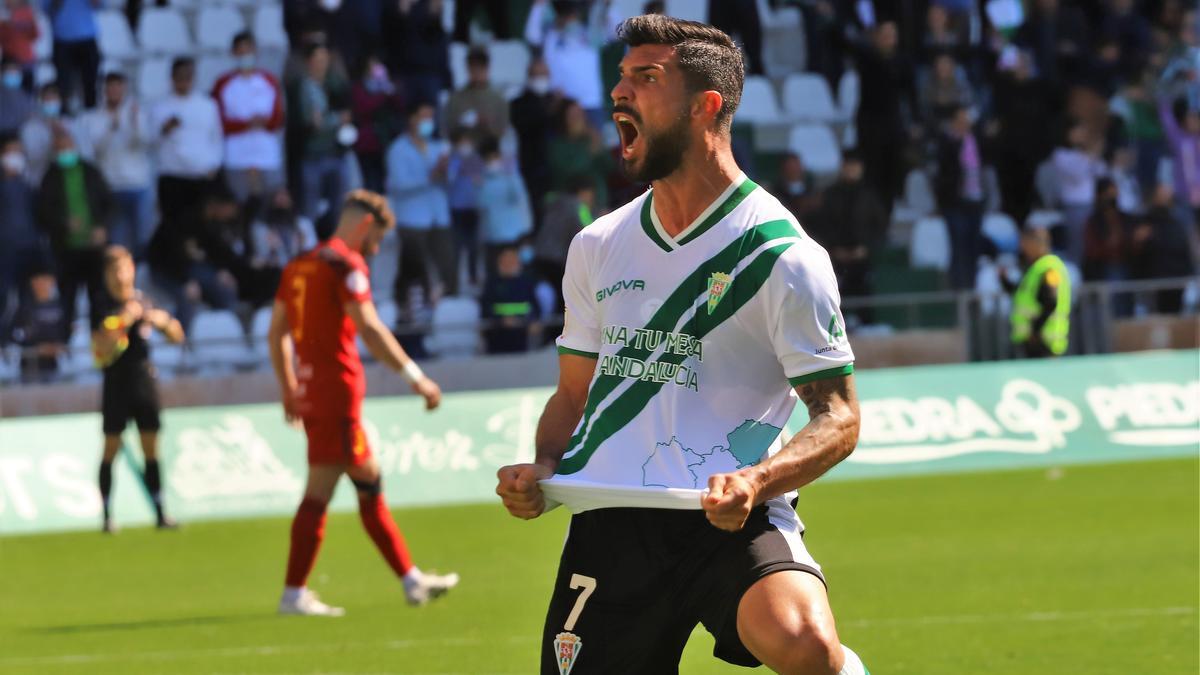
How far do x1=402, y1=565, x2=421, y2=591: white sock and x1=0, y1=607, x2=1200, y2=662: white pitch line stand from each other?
1235 millimetres

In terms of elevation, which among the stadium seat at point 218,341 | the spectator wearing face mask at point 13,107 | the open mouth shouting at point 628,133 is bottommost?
the stadium seat at point 218,341

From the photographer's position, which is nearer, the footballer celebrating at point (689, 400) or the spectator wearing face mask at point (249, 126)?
the footballer celebrating at point (689, 400)

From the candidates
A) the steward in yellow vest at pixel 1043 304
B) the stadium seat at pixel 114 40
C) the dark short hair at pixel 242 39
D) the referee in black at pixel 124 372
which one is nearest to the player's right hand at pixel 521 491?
the referee in black at pixel 124 372

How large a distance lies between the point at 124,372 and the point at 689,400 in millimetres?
12696

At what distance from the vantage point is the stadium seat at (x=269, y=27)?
24062 millimetres

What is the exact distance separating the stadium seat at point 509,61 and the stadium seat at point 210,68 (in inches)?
127

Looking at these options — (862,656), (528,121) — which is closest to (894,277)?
(528,121)

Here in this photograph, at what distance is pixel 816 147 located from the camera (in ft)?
81.9

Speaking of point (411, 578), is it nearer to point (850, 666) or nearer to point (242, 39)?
point (850, 666)

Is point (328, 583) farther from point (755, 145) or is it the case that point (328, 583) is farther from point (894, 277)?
point (755, 145)

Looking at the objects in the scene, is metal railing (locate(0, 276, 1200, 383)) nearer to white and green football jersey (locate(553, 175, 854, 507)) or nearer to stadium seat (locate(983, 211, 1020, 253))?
stadium seat (locate(983, 211, 1020, 253))

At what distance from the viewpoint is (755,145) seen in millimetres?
25031

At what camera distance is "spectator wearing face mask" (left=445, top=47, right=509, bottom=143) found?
22.5m

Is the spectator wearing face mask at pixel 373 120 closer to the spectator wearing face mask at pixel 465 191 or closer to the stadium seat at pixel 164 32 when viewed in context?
the spectator wearing face mask at pixel 465 191
